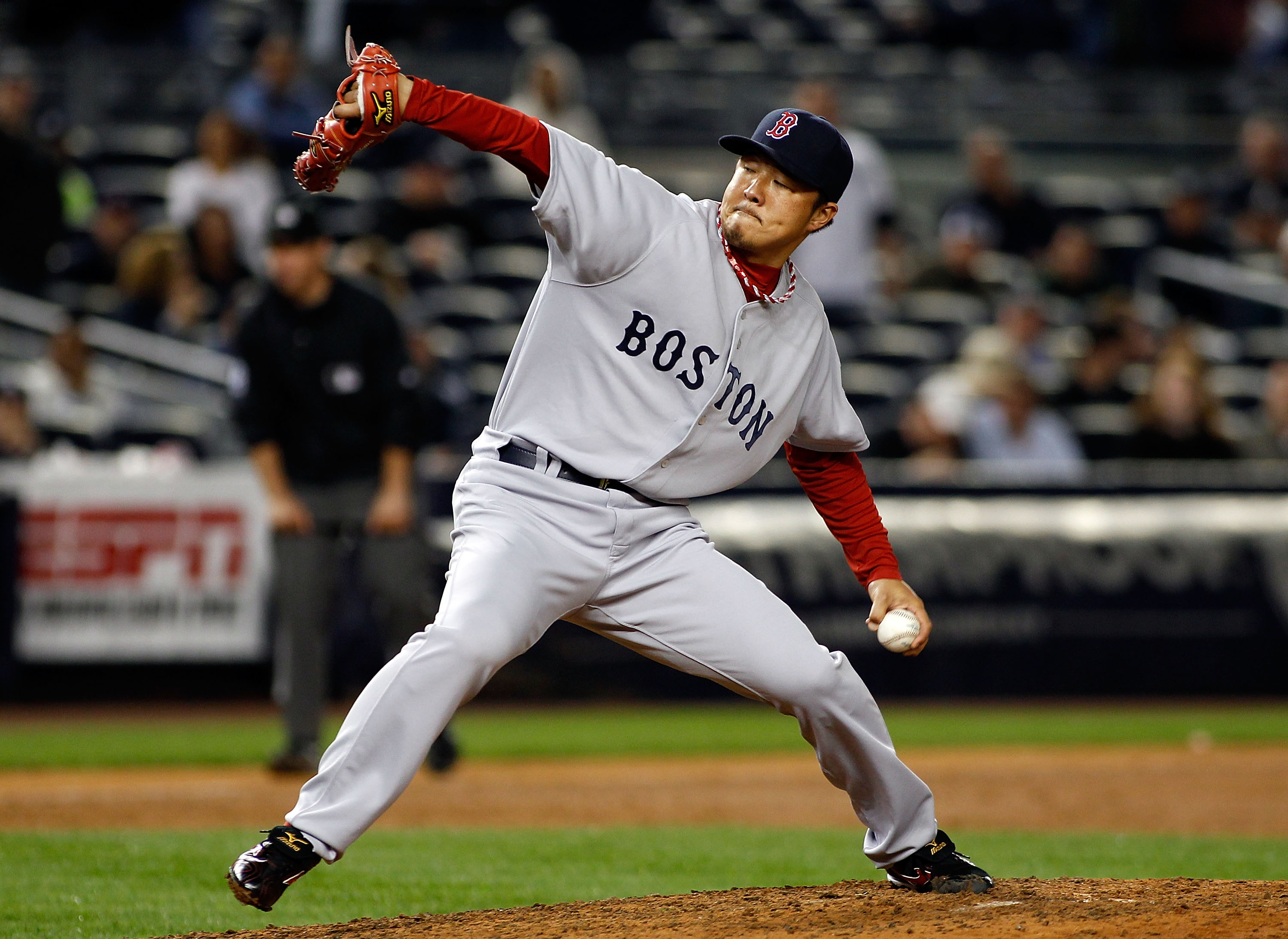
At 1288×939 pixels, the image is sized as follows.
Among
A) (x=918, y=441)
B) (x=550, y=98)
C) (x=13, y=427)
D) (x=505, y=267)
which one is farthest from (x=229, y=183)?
(x=918, y=441)

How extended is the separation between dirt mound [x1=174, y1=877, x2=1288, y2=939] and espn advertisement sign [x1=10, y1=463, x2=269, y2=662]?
569 centimetres

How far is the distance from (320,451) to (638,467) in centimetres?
352

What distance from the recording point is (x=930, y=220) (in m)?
15.2

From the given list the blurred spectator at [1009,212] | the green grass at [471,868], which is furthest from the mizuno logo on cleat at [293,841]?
the blurred spectator at [1009,212]

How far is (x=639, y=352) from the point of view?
3.74 m

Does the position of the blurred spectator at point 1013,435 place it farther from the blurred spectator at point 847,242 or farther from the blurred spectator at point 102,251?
the blurred spectator at point 102,251

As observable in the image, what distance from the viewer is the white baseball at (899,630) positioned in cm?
383

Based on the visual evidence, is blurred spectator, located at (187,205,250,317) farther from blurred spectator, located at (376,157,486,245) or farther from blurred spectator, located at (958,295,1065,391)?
blurred spectator, located at (958,295,1065,391)

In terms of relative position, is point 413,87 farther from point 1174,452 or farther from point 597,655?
point 1174,452

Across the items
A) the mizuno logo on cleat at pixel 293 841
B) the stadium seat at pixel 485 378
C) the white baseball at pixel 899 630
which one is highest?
the stadium seat at pixel 485 378

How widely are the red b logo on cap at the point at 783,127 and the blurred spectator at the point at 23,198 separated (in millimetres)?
8084

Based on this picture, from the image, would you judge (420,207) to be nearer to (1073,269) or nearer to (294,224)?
(1073,269)

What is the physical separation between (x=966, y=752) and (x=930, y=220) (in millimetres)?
7889

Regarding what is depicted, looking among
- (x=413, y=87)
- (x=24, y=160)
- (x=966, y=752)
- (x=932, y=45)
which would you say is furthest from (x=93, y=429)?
(x=932, y=45)
